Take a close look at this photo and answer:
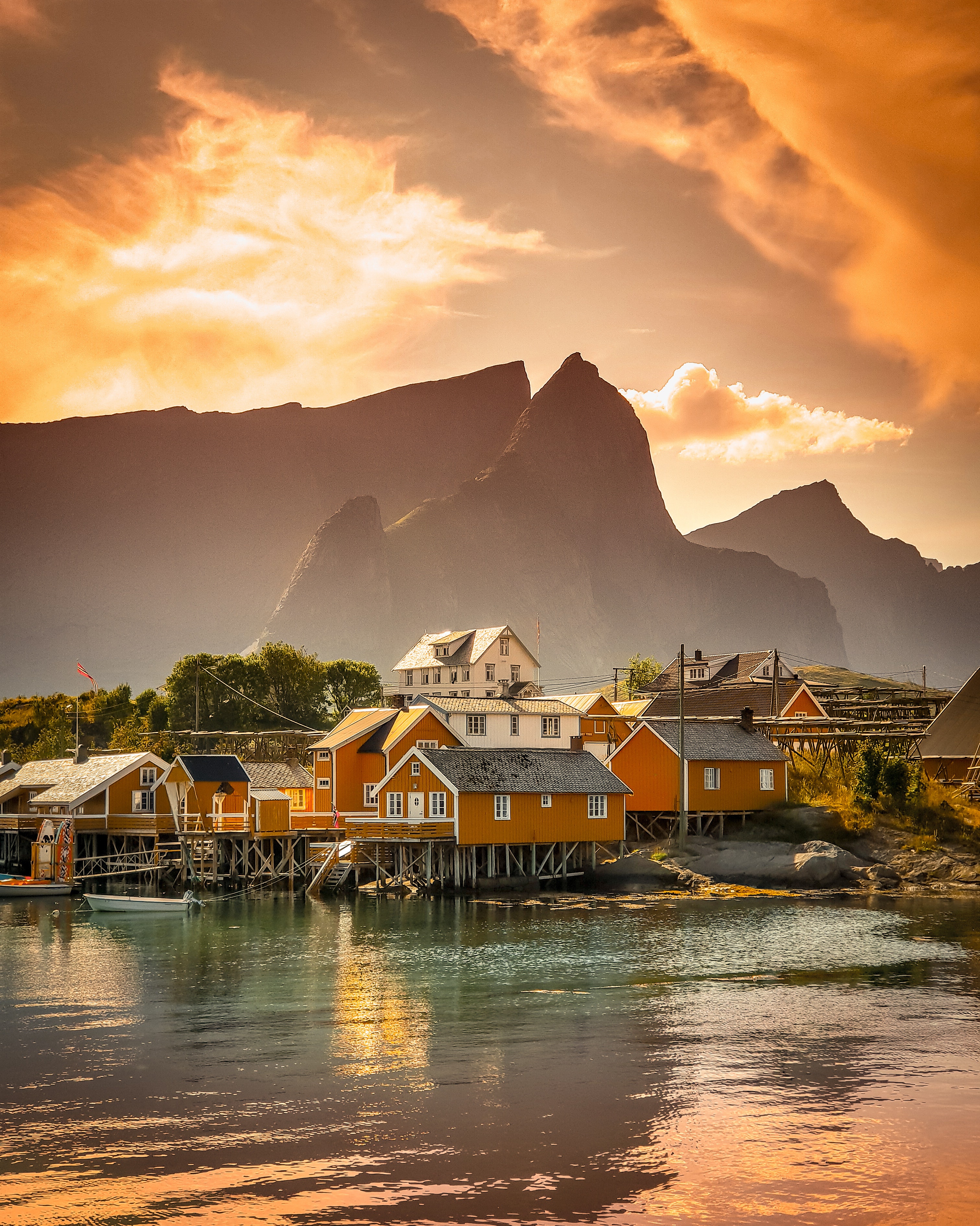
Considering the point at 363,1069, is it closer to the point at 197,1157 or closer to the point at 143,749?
the point at 197,1157

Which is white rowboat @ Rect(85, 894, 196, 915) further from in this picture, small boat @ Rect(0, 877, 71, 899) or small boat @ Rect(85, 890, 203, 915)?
small boat @ Rect(0, 877, 71, 899)

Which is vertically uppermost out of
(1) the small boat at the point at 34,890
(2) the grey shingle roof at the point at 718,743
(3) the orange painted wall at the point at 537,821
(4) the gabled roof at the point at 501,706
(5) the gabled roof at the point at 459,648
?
(5) the gabled roof at the point at 459,648

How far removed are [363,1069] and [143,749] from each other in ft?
289

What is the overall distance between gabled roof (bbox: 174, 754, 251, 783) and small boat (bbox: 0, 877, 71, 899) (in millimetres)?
9289

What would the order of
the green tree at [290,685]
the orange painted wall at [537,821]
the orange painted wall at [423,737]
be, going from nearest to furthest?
the orange painted wall at [537,821], the orange painted wall at [423,737], the green tree at [290,685]

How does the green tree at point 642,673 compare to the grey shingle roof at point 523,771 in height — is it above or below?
above

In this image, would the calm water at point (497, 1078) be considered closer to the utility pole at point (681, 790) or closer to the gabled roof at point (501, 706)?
the utility pole at point (681, 790)

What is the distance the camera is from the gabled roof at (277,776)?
76.1 meters

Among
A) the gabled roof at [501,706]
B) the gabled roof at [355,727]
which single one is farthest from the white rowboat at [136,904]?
the gabled roof at [501,706]

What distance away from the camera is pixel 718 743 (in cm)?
7419

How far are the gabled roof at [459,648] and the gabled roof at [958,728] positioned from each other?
6514cm

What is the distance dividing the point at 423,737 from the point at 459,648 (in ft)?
231

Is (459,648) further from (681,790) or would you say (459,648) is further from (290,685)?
(681,790)

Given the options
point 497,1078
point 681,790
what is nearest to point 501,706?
point 681,790
